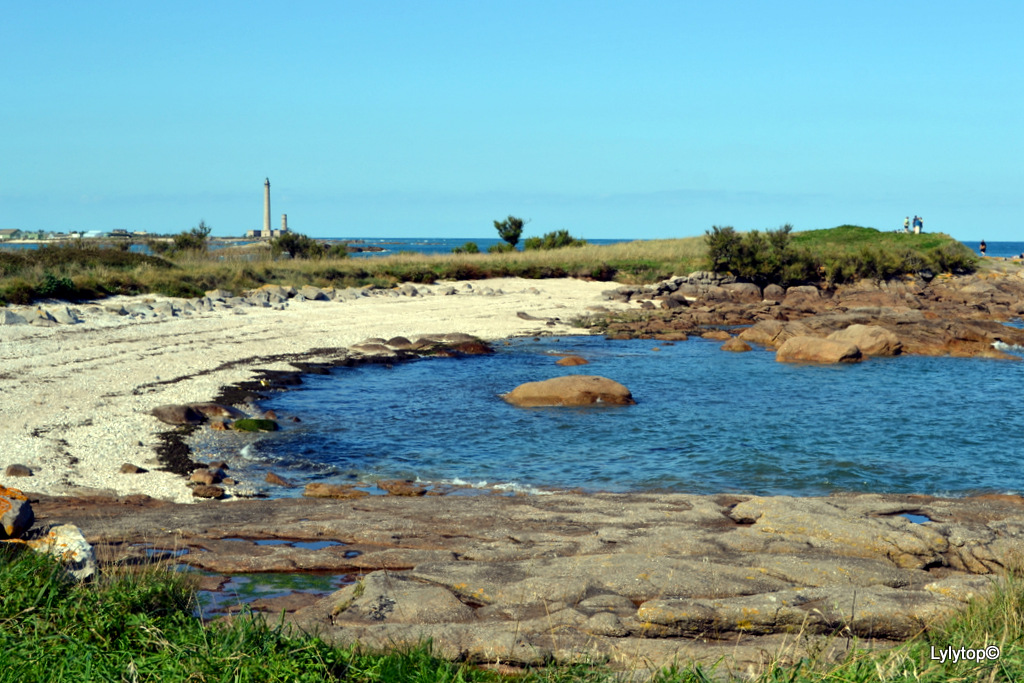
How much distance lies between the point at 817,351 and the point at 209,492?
21.6 m

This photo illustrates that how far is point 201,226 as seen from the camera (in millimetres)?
52000

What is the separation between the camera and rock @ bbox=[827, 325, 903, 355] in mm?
29031

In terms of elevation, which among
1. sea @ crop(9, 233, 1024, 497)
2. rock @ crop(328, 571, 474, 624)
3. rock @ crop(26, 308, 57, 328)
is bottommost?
sea @ crop(9, 233, 1024, 497)

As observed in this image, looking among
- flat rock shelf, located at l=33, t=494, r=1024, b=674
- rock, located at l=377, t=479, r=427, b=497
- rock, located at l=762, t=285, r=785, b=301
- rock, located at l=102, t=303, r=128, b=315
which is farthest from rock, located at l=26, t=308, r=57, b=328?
rock, located at l=762, t=285, r=785, b=301

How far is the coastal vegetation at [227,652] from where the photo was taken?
4473 mm

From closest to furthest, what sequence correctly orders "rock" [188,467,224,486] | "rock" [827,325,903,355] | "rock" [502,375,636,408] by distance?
"rock" [188,467,224,486] → "rock" [502,375,636,408] → "rock" [827,325,903,355]

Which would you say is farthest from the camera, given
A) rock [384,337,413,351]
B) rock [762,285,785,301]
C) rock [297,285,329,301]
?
rock [762,285,785,301]

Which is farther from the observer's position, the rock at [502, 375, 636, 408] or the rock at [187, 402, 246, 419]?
the rock at [502, 375, 636, 408]

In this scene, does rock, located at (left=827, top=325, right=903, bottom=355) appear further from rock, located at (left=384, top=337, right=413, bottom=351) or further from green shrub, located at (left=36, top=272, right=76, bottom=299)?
green shrub, located at (left=36, top=272, right=76, bottom=299)

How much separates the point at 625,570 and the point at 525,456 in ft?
26.2

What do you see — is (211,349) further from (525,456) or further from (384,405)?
(525,456)

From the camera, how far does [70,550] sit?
6.07m

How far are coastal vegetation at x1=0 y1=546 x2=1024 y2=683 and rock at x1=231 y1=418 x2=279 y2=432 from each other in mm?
10636

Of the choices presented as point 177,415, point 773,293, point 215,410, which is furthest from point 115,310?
point 773,293
